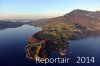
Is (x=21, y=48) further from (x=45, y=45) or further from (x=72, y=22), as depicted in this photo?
(x=72, y=22)

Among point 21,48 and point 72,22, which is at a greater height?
point 72,22

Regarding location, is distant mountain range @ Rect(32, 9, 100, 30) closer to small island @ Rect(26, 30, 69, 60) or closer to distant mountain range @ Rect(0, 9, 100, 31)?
distant mountain range @ Rect(0, 9, 100, 31)

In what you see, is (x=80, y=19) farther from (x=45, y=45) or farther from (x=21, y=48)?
(x=21, y=48)

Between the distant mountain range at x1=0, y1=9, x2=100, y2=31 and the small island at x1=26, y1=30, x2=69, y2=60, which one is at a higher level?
the distant mountain range at x1=0, y1=9, x2=100, y2=31

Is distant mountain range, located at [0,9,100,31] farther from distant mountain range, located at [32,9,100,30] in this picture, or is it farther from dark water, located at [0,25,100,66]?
dark water, located at [0,25,100,66]

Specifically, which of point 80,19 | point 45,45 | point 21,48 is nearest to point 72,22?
point 80,19

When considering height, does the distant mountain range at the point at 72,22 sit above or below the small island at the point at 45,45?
above

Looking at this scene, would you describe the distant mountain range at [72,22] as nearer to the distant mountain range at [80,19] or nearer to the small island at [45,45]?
the distant mountain range at [80,19]

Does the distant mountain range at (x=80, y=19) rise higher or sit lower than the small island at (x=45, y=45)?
higher

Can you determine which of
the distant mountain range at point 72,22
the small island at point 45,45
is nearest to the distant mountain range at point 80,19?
the distant mountain range at point 72,22

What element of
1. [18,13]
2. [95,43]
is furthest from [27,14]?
[95,43]

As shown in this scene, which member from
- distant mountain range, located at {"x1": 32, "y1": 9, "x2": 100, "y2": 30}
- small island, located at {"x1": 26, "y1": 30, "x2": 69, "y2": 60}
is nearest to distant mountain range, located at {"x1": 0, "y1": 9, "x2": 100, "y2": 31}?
distant mountain range, located at {"x1": 32, "y1": 9, "x2": 100, "y2": 30}
